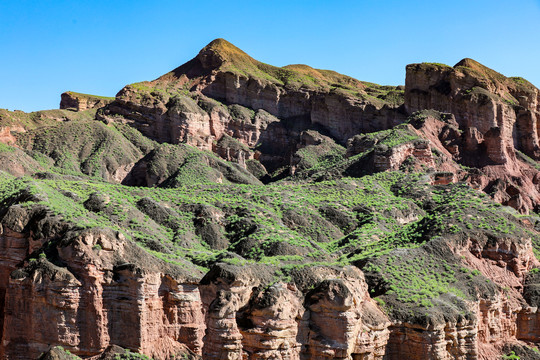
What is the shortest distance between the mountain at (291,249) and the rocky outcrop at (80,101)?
153 feet

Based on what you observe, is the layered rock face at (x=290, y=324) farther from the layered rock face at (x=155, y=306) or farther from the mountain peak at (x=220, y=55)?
the mountain peak at (x=220, y=55)

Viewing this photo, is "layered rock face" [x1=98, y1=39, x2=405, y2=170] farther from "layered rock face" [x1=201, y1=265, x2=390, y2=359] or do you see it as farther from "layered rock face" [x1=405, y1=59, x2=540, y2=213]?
"layered rock face" [x1=201, y1=265, x2=390, y2=359]

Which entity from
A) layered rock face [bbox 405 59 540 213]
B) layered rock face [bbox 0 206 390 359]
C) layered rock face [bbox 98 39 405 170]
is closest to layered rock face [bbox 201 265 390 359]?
layered rock face [bbox 0 206 390 359]

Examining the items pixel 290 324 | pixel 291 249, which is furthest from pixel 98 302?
pixel 291 249

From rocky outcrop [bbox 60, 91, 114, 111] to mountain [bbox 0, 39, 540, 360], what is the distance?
46.5 meters

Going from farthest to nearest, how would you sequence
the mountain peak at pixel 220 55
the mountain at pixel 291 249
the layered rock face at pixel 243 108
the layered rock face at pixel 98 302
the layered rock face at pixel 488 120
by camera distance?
the mountain peak at pixel 220 55 < the layered rock face at pixel 243 108 < the layered rock face at pixel 488 120 < the layered rock face at pixel 98 302 < the mountain at pixel 291 249

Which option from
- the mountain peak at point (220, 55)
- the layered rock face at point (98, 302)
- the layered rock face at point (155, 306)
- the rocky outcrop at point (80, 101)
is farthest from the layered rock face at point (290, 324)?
the rocky outcrop at point (80, 101)

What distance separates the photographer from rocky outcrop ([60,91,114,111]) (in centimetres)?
15612

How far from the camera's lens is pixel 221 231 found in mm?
55062

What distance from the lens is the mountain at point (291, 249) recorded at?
103 ft

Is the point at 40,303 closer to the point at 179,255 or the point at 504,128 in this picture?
the point at 179,255

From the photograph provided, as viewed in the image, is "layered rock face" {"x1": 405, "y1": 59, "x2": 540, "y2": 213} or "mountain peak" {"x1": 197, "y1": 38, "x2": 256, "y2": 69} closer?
"layered rock face" {"x1": 405, "y1": 59, "x2": 540, "y2": 213}

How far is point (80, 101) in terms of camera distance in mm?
157125

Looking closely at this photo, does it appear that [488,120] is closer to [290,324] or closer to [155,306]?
[155,306]
